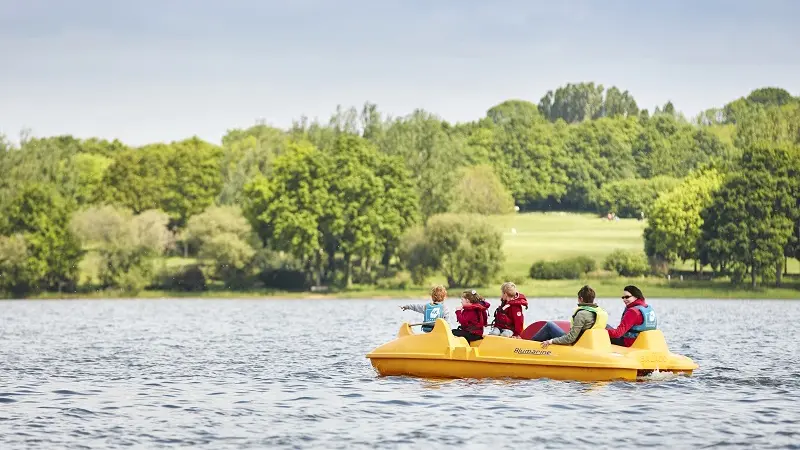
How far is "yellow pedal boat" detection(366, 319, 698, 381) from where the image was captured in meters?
27.7

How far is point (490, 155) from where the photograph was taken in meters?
178

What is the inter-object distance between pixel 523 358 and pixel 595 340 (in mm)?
1590

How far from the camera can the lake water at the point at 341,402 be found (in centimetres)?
2159

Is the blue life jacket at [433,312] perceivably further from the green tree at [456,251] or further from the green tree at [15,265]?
the green tree at [15,265]

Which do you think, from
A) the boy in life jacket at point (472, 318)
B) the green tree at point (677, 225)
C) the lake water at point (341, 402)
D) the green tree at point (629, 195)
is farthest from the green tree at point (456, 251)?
the boy in life jacket at point (472, 318)

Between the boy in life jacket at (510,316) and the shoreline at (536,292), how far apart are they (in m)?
67.9

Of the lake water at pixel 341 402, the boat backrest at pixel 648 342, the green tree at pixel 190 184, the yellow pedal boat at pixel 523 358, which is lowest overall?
the lake water at pixel 341 402

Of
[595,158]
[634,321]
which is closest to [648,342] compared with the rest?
[634,321]

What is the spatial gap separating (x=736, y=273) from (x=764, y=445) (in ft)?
266

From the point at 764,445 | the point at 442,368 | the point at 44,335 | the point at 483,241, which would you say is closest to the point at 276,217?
the point at 483,241

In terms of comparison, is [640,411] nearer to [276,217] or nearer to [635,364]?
[635,364]

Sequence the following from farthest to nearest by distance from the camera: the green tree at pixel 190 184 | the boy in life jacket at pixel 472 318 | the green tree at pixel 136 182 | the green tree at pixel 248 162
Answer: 1. the green tree at pixel 136 182
2. the green tree at pixel 190 184
3. the green tree at pixel 248 162
4. the boy in life jacket at pixel 472 318

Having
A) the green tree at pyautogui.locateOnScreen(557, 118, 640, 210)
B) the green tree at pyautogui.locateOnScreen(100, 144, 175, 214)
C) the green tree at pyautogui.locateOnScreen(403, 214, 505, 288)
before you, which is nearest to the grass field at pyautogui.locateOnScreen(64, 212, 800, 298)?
the green tree at pyautogui.locateOnScreen(403, 214, 505, 288)

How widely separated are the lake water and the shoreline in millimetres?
51895
